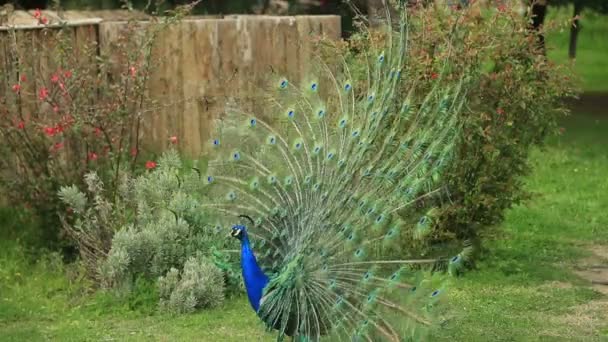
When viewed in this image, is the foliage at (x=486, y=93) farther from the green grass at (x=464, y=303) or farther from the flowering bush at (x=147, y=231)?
the flowering bush at (x=147, y=231)

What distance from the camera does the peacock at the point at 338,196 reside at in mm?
6133

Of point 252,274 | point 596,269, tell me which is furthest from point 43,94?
point 596,269

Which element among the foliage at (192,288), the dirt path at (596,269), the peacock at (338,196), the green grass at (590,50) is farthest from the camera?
the green grass at (590,50)

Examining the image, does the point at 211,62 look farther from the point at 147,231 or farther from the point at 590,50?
the point at 590,50

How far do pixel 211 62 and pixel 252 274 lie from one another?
20.1ft

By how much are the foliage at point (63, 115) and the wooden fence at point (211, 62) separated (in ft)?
6.61

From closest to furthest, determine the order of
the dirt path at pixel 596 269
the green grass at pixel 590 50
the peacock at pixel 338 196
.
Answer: the peacock at pixel 338 196 → the dirt path at pixel 596 269 → the green grass at pixel 590 50

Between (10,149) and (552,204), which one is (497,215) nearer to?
(552,204)

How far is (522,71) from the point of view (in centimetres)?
877

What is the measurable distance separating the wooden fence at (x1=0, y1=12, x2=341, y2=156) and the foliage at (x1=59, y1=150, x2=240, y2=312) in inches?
108

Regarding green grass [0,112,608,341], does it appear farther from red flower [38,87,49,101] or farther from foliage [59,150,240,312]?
red flower [38,87,49,101]

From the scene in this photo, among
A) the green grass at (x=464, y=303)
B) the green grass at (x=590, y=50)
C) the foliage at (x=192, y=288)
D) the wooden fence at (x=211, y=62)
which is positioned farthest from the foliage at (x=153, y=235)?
the green grass at (x=590, y=50)

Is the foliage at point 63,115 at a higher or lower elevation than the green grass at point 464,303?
higher

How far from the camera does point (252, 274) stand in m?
6.17
